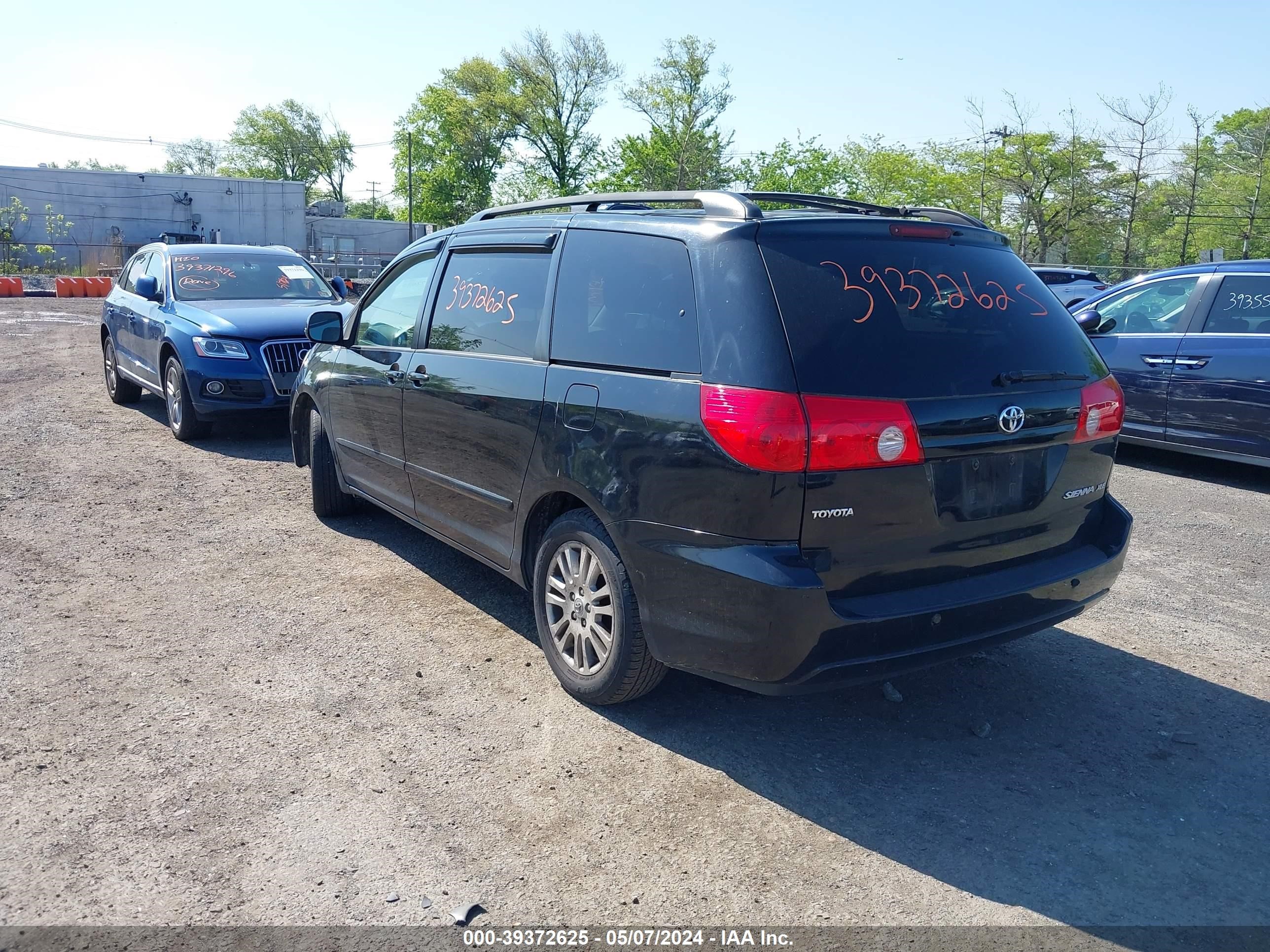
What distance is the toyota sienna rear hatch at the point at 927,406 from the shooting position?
317 cm

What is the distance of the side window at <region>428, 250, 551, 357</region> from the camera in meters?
4.29

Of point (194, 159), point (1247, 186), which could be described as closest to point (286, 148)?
point (194, 159)

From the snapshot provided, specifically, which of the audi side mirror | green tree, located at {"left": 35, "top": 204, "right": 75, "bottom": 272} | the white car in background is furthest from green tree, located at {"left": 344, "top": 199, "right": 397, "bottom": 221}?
the audi side mirror

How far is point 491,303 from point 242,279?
22.1ft

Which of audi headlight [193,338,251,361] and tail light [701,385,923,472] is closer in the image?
tail light [701,385,923,472]

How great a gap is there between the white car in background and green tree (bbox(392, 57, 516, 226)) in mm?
57892

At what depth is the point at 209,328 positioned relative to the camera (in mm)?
9055

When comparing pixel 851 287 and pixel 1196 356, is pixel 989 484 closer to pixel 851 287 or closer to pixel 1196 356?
pixel 851 287

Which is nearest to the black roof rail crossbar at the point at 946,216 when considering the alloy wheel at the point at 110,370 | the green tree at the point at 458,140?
the alloy wheel at the point at 110,370

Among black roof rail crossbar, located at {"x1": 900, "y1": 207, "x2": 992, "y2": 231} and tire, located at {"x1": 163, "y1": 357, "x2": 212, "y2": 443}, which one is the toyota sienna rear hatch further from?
tire, located at {"x1": 163, "y1": 357, "x2": 212, "y2": 443}

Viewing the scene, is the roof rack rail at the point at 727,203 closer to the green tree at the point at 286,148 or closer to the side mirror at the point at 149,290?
the side mirror at the point at 149,290

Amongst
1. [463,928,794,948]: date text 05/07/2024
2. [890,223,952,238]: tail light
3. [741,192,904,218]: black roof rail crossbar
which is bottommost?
[463,928,794,948]: date text 05/07/2024

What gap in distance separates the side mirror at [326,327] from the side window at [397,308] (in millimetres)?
129

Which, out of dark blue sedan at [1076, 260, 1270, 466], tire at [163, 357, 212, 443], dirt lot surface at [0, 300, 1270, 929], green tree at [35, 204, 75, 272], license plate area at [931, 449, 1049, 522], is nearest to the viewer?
dirt lot surface at [0, 300, 1270, 929]
